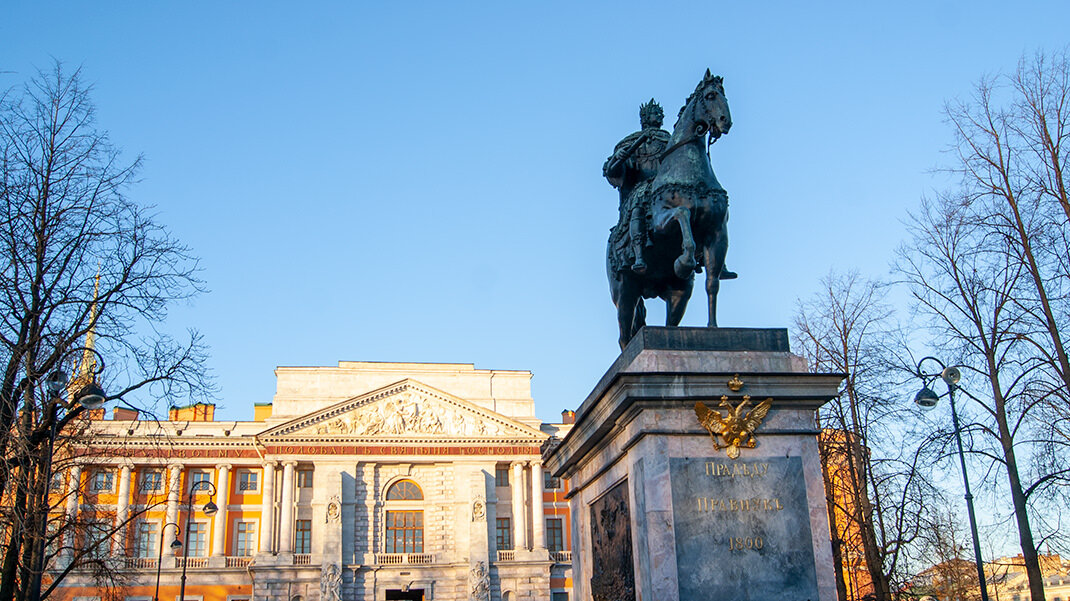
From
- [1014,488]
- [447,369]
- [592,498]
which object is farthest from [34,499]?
[447,369]

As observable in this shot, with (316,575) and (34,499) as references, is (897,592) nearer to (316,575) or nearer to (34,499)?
(34,499)

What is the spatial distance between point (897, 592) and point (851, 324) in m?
6.84

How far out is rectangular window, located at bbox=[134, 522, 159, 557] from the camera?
56125 millimetres

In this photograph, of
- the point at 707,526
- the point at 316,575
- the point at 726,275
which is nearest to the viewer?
the point at 707,526

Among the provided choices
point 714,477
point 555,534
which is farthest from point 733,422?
point 555,534

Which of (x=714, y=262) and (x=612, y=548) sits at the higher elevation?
(x=714, y=262)

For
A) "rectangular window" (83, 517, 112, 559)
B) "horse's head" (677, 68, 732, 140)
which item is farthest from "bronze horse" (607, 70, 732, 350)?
"rectangular window" (83, 517, 112, 559)

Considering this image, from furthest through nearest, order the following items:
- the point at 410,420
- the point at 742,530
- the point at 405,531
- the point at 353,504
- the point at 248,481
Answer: the point at 248,481 → the point at 410,420 → the point at 405,531 → the point at 353,504 → the point at 742,530

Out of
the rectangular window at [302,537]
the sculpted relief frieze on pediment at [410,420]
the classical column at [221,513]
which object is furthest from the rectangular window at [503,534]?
Result: the classical column at [221,513]

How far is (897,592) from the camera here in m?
23.8

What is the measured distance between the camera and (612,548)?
760cm

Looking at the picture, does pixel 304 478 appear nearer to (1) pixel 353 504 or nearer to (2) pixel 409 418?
(1) pixel 353 504

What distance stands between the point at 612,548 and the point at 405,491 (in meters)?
53.5

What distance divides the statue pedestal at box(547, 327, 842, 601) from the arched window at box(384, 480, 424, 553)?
53026 millimetres
